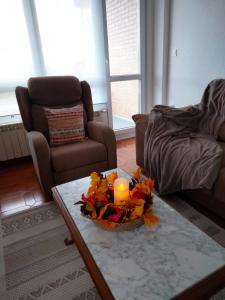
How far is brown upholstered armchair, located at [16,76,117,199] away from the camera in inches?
68.5

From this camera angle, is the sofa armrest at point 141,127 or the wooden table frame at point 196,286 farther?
the sofa armrest at point 141,127

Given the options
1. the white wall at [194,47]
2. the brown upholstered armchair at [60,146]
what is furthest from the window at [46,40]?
the white wall at [194,47]

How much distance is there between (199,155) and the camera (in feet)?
4.89

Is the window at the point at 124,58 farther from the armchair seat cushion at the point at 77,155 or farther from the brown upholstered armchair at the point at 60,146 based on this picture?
the armchair seat cushion at the point at 77,155

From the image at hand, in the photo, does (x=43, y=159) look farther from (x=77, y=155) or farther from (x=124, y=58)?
(x=124, y=58)

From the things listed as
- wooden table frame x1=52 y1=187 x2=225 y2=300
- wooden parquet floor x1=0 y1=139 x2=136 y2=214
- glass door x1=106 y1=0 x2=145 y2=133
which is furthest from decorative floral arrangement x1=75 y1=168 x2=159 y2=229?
glass door x1=106 y1=0 x2=145 y2=133

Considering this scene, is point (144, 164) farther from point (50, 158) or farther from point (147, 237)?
point (147, 237)

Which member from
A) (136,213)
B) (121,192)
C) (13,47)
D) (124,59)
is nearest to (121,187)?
(121,192)

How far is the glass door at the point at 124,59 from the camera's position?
9.48ft

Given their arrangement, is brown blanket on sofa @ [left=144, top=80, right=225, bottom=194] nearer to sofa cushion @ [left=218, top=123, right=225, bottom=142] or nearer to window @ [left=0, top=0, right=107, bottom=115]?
sofa cushion @ [left=218, top=123, right=225, bottom=142]

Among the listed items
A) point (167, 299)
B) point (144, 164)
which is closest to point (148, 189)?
point (167, 299)

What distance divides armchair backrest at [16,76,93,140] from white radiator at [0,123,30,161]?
49cm

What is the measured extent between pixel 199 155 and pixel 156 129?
18.2 inches

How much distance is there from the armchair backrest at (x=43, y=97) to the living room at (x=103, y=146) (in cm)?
1
